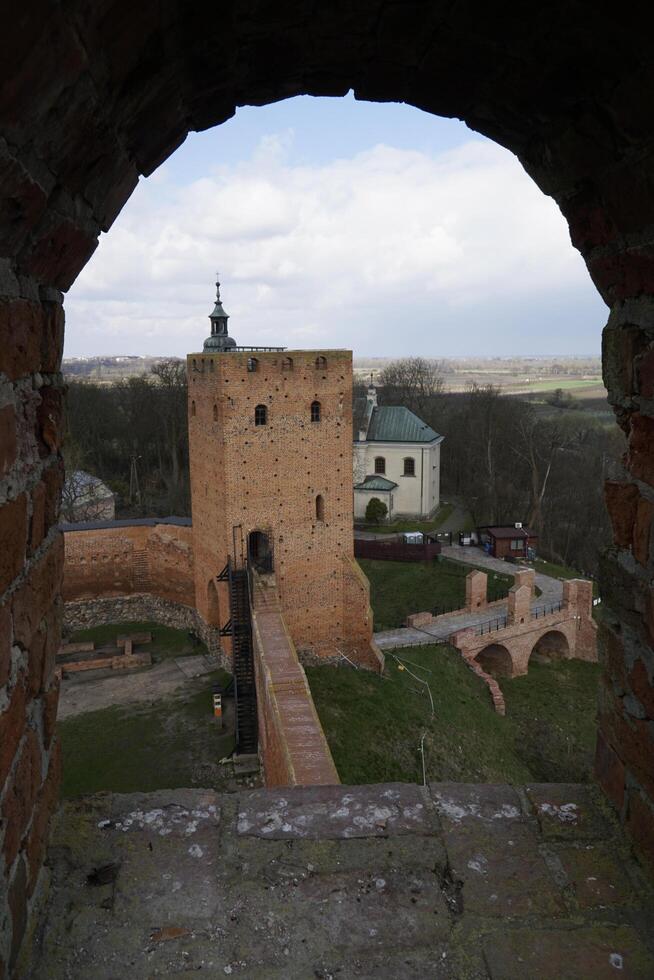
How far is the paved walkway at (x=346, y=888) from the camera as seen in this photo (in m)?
2.11

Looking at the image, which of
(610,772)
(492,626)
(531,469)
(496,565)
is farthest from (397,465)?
(610,772)

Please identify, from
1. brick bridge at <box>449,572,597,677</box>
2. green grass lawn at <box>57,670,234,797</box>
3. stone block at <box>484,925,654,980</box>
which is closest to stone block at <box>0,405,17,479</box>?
stone block at <box>484,925,654,980</box>

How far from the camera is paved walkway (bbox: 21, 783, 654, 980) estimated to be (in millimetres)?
2111

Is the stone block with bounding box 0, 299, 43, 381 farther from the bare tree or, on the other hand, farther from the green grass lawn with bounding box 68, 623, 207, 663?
the bare tree

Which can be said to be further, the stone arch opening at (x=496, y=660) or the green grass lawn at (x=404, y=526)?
the green grass lawn at (x=404, y=526)

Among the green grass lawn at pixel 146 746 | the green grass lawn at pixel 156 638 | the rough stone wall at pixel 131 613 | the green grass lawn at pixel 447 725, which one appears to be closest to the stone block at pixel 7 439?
the green grass lawn at pixel 146 746

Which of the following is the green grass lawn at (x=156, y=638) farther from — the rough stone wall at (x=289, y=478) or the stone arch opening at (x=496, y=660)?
the stone arch opening at (x=496, y=660)

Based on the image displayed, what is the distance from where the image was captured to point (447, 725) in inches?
579

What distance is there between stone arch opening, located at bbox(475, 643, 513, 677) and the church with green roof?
1131cm

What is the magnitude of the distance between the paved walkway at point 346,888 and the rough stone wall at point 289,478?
42.4ft

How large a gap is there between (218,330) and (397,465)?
526 inches

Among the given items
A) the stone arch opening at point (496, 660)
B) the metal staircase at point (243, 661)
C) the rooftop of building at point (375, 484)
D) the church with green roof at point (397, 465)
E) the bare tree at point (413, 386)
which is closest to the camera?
the metal staircase at point (243, 661)

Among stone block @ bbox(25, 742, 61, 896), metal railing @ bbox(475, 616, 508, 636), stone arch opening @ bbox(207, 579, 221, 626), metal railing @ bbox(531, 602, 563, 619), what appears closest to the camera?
stone block @ bbox(25, 742, 61, 896)

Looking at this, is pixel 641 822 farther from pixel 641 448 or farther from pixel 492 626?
pixel 492 626
